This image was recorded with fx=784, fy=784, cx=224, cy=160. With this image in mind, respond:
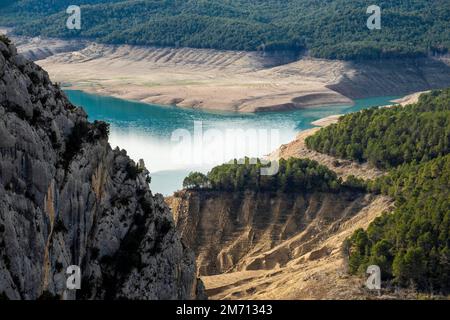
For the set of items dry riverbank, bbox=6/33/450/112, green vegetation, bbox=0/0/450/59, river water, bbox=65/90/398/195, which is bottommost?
river water, bbox=65/90/398/195

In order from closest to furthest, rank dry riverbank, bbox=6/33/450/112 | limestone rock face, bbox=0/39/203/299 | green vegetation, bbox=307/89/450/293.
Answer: limestone rock face, bbox=0/39/203/299 → green vegetation, bbox=307/89/450/293 → dry riverbank, bbox=6/33/450/112

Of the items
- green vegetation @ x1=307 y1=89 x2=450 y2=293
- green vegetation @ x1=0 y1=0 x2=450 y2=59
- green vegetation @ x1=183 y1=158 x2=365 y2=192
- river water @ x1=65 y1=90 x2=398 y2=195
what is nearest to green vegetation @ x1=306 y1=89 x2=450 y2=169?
green vegetation @ x1=307 y1=89 x2=450 y2=293

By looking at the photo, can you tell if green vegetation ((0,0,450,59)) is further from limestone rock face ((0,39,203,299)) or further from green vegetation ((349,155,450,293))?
limestone rock face ((0,39,203,299))

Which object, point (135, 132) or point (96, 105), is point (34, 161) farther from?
point (96, 105)

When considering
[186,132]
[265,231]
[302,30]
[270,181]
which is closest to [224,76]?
[302,30]

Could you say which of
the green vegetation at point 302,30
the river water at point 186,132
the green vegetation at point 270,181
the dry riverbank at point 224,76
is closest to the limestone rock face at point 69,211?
the green vegetation at point 270,181

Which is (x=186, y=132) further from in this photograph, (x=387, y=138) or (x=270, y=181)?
(x=270, y=181)

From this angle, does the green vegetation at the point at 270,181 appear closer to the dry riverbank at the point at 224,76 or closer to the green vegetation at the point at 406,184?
the green vegetation at the point at 406,184
